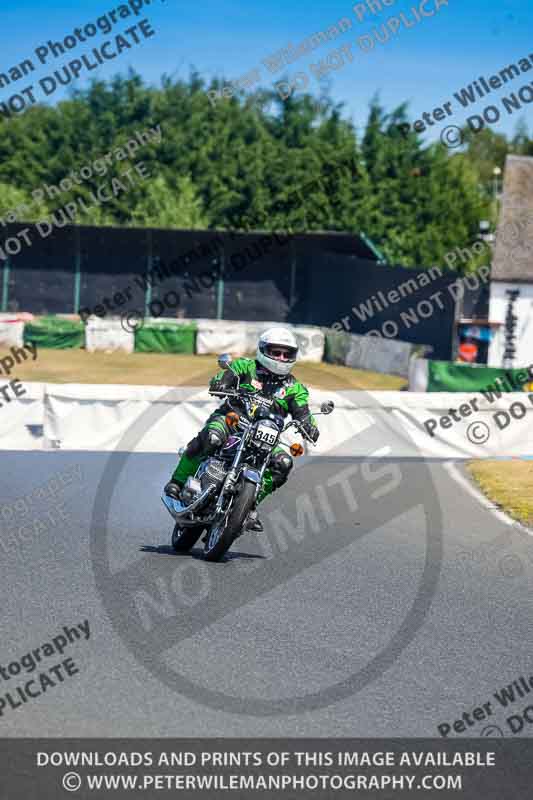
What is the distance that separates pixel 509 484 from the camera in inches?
699

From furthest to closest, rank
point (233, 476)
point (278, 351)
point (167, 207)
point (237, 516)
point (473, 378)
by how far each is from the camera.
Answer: point (167, 207) < point (473, 378) < point (278, 351) < point (233, 476) < point (237, 516)

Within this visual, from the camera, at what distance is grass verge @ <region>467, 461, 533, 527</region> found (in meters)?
15.5

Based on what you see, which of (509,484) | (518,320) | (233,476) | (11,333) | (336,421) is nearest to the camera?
(233,476)

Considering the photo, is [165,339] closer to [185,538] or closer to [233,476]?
[185,538]

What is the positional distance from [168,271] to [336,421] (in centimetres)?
3013

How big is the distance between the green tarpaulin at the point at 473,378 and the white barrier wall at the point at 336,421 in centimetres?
537

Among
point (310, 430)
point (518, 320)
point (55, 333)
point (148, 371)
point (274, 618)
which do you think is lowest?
point (148, 371)

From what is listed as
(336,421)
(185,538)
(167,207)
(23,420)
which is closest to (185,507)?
(185,538)

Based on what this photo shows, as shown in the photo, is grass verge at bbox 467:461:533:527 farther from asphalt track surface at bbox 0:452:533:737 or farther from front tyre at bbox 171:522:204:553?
front tyre at bbox 171:522:204:553

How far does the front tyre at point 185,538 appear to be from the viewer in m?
11.1

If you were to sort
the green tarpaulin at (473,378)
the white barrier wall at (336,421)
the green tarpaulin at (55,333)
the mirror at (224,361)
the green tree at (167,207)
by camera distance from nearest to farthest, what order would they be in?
the mirror at (224,361) → the white barrier wall at (336,421) → the green tarpaulin at (473,378) → the green tarpaulin at (55,333) → the green tree at (167,207)

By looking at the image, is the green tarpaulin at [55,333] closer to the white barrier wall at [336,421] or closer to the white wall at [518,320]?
the white wall at [518,320]
